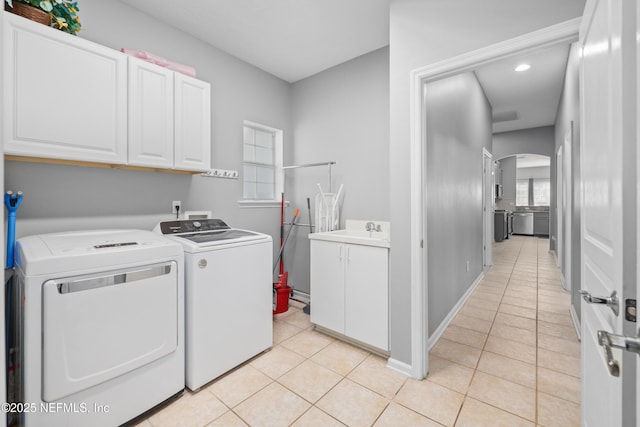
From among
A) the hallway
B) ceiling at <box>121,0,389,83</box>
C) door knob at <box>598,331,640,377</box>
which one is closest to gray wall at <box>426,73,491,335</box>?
the hallway

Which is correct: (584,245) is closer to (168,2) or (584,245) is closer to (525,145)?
(168,2)

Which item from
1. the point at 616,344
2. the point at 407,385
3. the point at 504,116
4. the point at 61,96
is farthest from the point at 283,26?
the point at 504,116

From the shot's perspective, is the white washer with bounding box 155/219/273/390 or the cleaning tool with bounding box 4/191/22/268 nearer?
the cleaning tool with bounding box 4/191/22/268

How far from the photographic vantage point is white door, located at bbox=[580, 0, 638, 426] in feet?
2.33

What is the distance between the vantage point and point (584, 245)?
47.3 inches

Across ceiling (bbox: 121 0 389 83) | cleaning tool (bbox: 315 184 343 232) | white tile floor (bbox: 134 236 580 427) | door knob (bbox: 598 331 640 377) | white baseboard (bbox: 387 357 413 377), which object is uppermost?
ceiling (bbox: 121 0 389 83)

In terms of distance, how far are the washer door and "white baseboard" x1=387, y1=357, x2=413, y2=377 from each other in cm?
151

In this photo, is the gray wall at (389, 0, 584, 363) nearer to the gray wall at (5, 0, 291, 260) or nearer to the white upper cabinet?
the white upper cabinet

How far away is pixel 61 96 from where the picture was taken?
5.34ft

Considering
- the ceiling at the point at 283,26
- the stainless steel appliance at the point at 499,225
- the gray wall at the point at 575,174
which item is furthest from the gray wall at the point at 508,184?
the ceiling at the point at 283,26

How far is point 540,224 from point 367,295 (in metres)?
10.1

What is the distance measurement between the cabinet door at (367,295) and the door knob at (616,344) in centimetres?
143

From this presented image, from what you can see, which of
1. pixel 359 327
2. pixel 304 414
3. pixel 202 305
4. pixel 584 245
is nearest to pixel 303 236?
pixel 359 327

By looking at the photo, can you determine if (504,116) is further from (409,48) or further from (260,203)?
(260,203)
